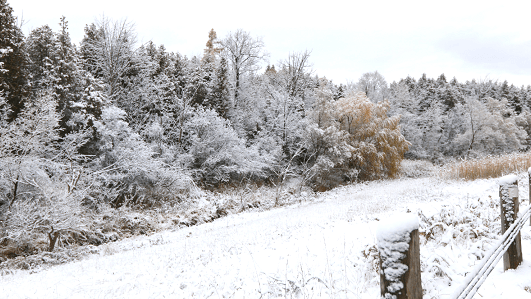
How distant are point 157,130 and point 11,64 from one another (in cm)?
811

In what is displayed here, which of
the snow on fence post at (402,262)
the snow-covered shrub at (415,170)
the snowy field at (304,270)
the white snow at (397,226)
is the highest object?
the white snow at (397,226)

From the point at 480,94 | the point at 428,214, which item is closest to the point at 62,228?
the point at 428,214

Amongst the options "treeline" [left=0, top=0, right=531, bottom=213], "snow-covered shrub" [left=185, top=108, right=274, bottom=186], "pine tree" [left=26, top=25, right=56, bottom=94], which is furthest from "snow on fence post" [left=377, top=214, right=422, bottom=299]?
"snow-covered shrub" [left=185, top=108, right=274, bottom=186]

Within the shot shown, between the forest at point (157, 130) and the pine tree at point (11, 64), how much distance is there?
Result: 6 centimetres

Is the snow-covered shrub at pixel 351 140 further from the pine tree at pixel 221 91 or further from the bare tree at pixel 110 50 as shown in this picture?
the bare tree at pixel 110 50

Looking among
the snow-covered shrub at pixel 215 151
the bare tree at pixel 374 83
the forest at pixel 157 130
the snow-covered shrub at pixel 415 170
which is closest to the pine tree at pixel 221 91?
the forest at pixel 157 130

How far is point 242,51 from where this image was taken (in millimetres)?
32031

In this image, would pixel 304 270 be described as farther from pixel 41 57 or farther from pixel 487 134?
pixel 487 134

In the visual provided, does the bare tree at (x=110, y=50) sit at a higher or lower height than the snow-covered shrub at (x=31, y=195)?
higher

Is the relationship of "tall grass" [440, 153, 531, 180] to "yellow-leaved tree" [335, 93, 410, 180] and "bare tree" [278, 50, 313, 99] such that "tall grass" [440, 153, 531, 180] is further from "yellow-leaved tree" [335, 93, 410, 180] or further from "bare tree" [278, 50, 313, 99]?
"bare tree" [278, 50, 313, 99]

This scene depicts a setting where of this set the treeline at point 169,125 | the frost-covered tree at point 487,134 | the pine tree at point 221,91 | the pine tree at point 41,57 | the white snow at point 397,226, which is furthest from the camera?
the frost-covered tree at point 487,134

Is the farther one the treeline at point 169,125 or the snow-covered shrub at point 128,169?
the snow-covered shrub at point 128,169

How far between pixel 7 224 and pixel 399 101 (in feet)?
159

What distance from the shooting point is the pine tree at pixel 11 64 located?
14023mm
